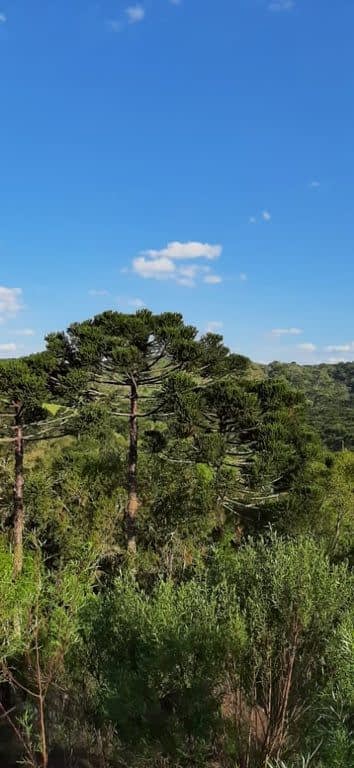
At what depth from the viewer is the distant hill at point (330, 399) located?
3241 inches

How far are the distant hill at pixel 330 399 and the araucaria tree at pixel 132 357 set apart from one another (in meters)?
8.93

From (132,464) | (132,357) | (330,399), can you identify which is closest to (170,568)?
(132,464)

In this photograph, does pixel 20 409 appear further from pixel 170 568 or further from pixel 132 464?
pixel 170 568

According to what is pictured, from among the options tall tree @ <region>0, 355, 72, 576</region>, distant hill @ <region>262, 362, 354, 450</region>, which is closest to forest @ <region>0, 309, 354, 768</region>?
tall tree @ <region>0, 355, 72, 576</region>

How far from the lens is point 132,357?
20.6 m

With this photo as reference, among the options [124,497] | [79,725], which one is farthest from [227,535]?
[79,725]

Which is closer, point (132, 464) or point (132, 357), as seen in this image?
point (132, 357)

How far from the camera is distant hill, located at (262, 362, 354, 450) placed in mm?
82312

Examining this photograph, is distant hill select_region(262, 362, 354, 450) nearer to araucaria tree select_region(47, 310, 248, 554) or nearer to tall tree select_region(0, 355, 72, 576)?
araucaria tree select_region(47, 310, 248, 554)

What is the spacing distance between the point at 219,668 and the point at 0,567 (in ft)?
31.2

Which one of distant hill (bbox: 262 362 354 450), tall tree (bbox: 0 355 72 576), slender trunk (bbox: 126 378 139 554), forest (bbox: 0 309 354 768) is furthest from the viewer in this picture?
distant hill (bbox: 262 362 354 450)

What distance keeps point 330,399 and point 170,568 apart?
11805 cm

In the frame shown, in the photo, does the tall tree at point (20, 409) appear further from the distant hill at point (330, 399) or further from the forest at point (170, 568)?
the distant hill at point (330, 399)

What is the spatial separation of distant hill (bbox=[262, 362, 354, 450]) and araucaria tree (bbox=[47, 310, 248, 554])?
8934 mm
